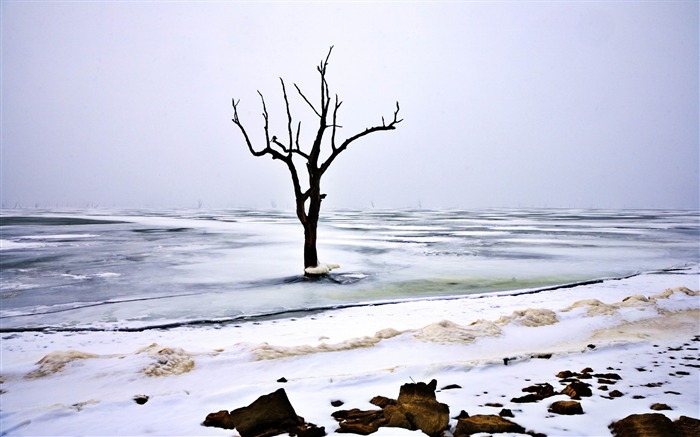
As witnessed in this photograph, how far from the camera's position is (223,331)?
568 cm

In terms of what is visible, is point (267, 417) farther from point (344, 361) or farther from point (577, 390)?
point (577, 390)

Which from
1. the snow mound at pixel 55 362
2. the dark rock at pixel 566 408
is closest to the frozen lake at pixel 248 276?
the snow mound at pixel 55 362

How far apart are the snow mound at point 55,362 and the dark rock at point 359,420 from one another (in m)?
2.87

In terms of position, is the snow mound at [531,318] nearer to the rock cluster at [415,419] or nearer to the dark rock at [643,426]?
the rock cluster at [415,419]

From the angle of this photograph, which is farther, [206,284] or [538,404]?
[206,284]

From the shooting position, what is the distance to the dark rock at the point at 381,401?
304 cm

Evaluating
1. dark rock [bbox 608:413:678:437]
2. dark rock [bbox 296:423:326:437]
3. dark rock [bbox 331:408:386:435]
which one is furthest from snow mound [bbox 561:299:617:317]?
dark rock [bbox 296:423:326:437]

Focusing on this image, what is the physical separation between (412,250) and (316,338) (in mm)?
10597

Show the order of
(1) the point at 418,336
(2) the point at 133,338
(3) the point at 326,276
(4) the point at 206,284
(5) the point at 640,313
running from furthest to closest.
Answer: (3) the point at 326,276 → (4) the point at 206,284 → (5) the point at 640,313 → (2) the point at 133,338 → (1) the point at 418,336

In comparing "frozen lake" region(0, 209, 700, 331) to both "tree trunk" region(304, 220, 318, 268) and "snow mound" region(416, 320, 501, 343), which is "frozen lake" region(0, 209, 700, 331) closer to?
"tree trunk" region(304, 220, 318, 268)

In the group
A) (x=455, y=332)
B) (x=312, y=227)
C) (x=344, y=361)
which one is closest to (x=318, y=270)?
(x=312, y=227)

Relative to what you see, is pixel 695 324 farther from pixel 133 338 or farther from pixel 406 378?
pixel 133 338

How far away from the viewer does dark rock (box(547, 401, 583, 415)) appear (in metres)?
2.79

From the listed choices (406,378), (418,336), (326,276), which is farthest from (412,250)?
(406,378)
